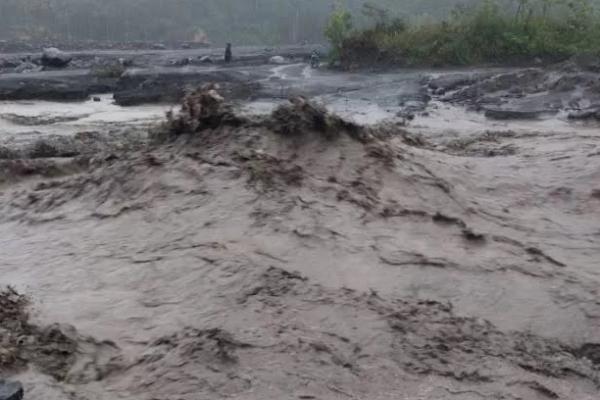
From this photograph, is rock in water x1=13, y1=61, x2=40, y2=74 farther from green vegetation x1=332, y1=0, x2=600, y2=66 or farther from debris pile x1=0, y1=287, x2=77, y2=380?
debris pile x1=0, y1=287, x2=77, y2=380

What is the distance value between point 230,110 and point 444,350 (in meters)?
Result: 3.29

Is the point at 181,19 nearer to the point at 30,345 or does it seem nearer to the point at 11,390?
the point at 30,345

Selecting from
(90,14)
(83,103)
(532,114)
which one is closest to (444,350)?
(532,114)

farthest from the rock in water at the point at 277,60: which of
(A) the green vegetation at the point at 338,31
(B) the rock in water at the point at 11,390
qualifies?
(B) the rock in water at the point at 11,390

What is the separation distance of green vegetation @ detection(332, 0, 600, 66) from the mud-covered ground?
1370cm

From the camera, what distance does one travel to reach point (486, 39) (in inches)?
846

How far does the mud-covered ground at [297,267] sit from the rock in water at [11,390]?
0.13m

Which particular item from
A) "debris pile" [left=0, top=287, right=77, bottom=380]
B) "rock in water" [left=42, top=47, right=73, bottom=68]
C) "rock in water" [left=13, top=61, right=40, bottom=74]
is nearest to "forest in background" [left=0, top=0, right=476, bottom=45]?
"rock in water" [left=13, top=61, right=40, bottom=74]

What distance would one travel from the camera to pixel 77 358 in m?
3.91

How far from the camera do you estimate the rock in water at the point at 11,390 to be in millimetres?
3383

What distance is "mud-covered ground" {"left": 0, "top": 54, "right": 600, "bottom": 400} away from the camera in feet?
12.1

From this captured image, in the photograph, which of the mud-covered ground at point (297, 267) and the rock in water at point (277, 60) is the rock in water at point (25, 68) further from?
the mud-covered ground at point (297, 267)

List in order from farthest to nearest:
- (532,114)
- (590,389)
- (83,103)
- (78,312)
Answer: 1. (83,103)
2. (532,114)
3. (78,312)
4. (590,389)

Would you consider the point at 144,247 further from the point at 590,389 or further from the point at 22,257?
the point at 590,389
